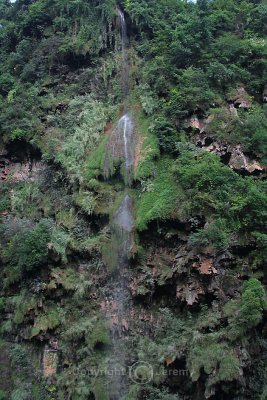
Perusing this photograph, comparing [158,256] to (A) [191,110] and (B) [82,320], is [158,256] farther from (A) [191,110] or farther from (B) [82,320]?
(A) [191,110]

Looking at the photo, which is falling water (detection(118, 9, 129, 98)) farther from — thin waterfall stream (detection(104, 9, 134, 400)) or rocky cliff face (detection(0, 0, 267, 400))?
thin waterfall stream (detection(104, 9, 134, 400))

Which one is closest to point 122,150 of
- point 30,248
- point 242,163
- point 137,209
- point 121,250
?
point 137,209

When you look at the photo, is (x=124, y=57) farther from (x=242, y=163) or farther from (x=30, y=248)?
(x=30, y=248)

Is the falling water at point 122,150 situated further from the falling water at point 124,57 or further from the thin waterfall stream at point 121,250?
the falling water at point 124,57

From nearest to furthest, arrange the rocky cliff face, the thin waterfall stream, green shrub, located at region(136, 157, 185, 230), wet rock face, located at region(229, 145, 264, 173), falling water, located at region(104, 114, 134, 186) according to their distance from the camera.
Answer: the rocky cliff face
the thin waterfall stream
green shrub, located at region(136, 157, 185, 230)
wet rock face, located at region(229, 145, 264, 173)
falling water, located at region(104, 114, 134, 186)

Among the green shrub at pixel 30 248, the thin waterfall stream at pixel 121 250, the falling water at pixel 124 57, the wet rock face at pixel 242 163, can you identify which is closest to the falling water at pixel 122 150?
the thin waterfall stream at pixel 121 250

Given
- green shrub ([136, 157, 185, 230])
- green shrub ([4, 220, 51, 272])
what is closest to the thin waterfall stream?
green shrub ([136, 157, 185, 230])

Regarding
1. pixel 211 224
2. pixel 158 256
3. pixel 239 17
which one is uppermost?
pixel 239 17

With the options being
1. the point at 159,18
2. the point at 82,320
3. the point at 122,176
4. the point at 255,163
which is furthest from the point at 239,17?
the point at 82,320
